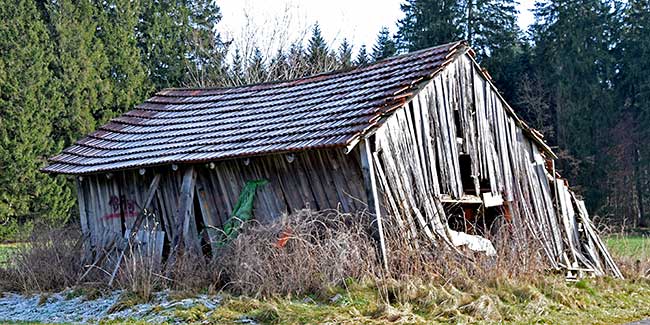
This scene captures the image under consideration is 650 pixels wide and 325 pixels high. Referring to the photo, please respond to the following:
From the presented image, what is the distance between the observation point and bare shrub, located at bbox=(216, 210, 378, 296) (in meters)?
10.7

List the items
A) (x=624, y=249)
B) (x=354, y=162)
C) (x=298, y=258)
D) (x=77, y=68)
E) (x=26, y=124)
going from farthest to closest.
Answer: (x=77, y=68)
(x=26, y=124)
(x=624, y=249)
(x=354, y=162)
(x=298, y=258)

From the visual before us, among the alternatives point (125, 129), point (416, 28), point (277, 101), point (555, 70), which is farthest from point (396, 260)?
point (416, 28)

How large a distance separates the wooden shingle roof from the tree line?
18400mm

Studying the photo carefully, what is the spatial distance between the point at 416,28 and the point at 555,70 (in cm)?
880

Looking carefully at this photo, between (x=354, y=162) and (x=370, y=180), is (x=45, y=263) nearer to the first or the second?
(x=354, y=162)

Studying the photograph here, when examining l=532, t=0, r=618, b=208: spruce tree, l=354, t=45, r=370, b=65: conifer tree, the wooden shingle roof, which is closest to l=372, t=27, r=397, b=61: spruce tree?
l=354, t=45, r=370, b=65: conifer tree

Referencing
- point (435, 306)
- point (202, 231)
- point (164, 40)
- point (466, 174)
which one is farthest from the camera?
point (164, 40)

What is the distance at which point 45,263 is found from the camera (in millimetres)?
14500

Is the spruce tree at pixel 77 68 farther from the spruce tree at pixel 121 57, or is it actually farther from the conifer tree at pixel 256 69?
the conifer tree at pixel 256 69

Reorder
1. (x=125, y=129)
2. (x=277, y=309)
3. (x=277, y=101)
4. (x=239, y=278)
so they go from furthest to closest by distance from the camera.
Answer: (x=125, y=129)
(x=277, y=101)
(x=239, y=278)
(x=277, y=309)

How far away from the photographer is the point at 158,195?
14.4m

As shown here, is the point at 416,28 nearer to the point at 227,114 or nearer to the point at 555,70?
the point at 555,70

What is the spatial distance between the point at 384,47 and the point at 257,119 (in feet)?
111

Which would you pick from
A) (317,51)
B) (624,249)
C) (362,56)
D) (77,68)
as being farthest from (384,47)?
(624,249)
